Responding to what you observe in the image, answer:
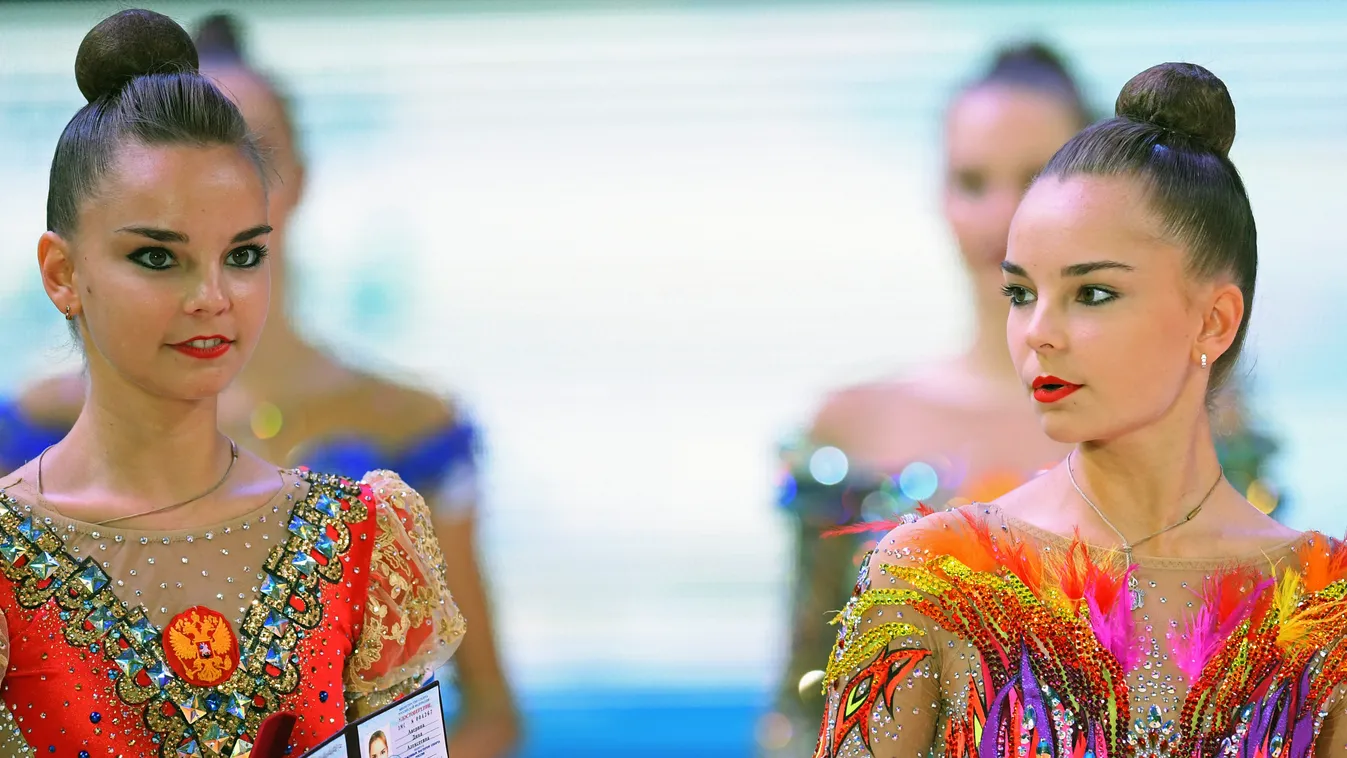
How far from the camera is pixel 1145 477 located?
201cm

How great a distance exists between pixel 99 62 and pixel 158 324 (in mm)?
332

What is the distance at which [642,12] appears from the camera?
3.11m

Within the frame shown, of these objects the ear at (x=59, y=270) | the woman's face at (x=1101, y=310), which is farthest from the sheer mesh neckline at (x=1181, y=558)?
the ear at (x=59, y=270)

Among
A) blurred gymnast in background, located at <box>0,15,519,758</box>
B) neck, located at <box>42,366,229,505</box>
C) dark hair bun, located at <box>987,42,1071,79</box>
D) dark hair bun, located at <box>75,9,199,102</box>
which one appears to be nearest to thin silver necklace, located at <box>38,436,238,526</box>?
neck, located at <box>42,366,229,505</box>

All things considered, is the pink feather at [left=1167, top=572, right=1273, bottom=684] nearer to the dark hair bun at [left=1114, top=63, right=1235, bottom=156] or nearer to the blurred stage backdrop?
the dark hair bun at [left=1114, top=63, right=1235, bottom=156]

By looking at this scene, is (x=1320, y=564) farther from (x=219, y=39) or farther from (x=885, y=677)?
(x=219, y=39)

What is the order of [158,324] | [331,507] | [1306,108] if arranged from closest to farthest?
[158,324] < [331,507] < [1306,108]

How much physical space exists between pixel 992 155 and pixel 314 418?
1.29 m

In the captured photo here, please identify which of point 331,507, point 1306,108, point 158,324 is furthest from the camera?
point 1306,108

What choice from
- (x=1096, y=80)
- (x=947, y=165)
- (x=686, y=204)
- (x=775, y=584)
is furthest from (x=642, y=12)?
(x=775, y=584)

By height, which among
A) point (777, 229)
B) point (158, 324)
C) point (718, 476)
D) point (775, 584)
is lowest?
point (775, 584)

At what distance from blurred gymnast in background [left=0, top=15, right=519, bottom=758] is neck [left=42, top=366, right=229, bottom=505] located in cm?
99

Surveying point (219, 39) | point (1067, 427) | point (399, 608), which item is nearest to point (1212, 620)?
point (1067, 427)

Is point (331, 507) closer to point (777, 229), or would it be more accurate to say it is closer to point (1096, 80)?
point (777, 229)
